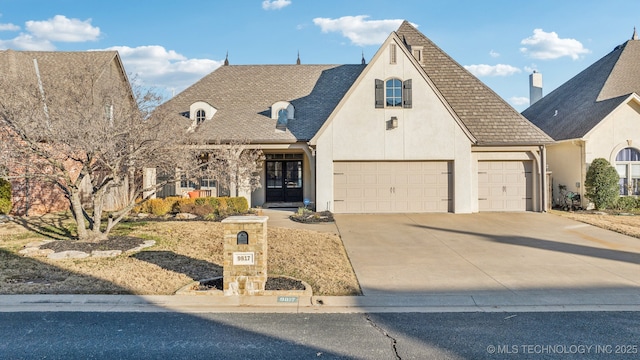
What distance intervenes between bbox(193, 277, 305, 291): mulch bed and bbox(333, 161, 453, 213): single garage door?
30.8 feet

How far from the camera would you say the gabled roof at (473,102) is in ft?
52.6

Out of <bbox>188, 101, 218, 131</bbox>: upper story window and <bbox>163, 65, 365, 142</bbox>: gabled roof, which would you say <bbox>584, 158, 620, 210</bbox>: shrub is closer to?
<bbox>163, 65, 365, 142</bbox>: gabled roof

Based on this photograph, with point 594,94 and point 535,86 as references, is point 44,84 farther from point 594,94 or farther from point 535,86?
point 535,86

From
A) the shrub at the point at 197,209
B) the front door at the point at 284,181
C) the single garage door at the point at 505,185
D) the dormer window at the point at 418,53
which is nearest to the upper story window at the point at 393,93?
the dormer window at the point at 418,53

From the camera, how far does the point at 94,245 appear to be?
366 inches

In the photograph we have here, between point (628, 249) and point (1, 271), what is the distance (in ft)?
44.9

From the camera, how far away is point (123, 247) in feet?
30.3

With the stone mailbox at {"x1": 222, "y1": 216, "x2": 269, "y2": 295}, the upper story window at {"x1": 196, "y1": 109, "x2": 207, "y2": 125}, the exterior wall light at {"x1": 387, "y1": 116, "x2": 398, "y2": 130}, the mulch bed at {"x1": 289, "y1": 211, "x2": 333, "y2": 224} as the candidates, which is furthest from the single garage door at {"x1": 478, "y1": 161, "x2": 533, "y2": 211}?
the stone mailbox at {"x1": 222, "y1": 216, "x2": 269, "y2": 295}

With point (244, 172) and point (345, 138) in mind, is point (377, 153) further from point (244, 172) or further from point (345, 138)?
point (244, 172)

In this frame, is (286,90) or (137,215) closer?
(137,215)

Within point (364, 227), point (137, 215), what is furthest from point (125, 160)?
point (364, 227)

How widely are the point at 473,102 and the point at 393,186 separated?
17.3 ft

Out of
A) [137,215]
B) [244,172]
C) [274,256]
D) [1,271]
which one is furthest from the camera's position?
[137,215]

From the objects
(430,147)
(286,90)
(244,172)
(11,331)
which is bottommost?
(11,331)
